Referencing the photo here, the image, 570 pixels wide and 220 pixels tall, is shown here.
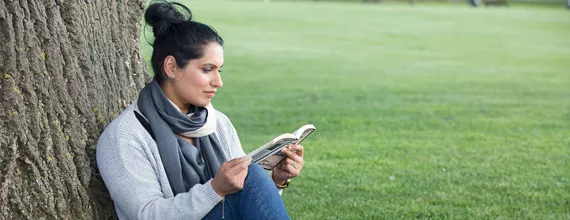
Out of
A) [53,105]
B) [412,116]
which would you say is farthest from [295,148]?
[412,116]

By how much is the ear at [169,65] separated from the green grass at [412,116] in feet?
7.50

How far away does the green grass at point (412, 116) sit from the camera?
6.37 meters

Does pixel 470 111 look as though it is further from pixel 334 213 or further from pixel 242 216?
pixel 242 216

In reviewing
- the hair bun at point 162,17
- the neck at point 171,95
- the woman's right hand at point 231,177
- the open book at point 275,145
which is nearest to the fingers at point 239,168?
the woman's right hand at point 231,177

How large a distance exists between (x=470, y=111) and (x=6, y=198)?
809cm

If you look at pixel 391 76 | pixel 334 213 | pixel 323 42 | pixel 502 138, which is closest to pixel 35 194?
pixel 334 213

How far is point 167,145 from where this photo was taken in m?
3.64

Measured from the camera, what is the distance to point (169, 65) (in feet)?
12.3

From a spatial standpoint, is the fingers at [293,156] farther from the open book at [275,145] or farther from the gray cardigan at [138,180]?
the gray cardigan at [138,180]

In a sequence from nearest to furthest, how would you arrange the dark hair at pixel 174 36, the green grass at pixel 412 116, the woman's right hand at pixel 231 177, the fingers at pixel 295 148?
the woman's right hand at pixel 231 177 < the dark hair at pixel 174 36 < the fingers at pixel 295 148 < the green grass at pixel 412 116

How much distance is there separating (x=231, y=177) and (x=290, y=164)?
600mm

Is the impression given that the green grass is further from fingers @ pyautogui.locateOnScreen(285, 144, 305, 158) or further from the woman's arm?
the woman's arm

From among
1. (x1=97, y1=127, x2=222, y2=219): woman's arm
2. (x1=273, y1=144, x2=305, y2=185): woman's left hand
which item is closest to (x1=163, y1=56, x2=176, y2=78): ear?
(x1=97, y1=127, x2=222, y2=219): woman's arm

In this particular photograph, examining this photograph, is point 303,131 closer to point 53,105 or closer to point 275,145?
point 275,145
